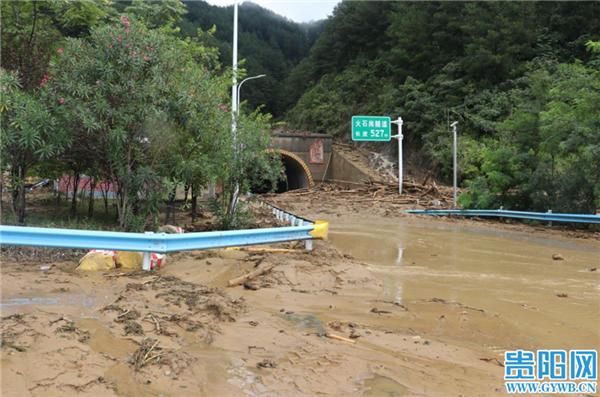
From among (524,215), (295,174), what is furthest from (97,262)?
(295,174)

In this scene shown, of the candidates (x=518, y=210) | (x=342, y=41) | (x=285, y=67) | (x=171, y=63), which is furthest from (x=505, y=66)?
(x=285, y=67)

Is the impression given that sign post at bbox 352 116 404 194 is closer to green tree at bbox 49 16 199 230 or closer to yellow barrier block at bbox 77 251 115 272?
green tree at bbox 49 16 199 230

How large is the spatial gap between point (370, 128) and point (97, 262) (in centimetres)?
2530

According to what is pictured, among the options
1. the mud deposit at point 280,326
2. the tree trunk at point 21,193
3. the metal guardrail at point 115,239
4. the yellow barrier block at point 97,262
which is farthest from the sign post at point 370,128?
the yellow barrier block at point 97,262

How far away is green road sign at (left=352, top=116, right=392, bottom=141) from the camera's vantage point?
3022cm

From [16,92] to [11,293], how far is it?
4.31m

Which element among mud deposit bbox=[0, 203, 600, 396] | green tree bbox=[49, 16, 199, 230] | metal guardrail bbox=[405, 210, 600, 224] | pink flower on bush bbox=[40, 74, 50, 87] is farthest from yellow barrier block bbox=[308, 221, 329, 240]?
metal guardrail bbox=[405, 210, 600, 224]

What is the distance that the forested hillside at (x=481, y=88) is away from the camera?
17203 mm

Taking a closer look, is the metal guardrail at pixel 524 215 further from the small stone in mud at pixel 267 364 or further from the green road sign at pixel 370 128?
the small stone in mud at pixel 267 364

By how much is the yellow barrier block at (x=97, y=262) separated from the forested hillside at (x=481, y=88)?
1394 centimetres

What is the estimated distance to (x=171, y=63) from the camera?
9.09 metres

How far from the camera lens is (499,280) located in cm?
827

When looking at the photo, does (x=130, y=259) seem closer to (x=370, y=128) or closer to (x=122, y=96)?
(x=122, y=96)

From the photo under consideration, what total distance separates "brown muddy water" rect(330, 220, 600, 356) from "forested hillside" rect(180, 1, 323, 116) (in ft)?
146
